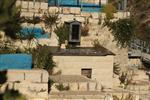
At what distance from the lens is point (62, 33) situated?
20.6 m

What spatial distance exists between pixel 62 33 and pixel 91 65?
2.64 meters

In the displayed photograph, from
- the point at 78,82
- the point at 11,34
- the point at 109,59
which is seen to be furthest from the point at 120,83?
the point at 11,34

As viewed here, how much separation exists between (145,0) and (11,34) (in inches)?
942

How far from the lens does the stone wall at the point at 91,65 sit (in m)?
18.8

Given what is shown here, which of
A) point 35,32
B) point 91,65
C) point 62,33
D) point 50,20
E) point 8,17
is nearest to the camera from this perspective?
point 8,17

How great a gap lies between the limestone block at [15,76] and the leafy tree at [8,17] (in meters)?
3.88

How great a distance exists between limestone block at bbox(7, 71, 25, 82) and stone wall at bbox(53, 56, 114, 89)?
228 inches

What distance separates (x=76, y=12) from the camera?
21250 millimetres

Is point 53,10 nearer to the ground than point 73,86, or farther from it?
farther from it

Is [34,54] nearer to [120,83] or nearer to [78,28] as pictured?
[78,28]

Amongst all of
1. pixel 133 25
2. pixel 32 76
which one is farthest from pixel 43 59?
pixel 133 25

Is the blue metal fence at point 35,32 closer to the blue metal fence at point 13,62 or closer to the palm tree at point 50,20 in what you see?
the palm tree at point 50,20

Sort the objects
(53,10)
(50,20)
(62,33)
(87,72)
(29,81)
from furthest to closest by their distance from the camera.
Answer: (53,10) < (62,33) < (50,20) < (87,72) < (29,81)

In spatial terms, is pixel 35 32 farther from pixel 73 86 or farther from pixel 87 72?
pixel 73 86
